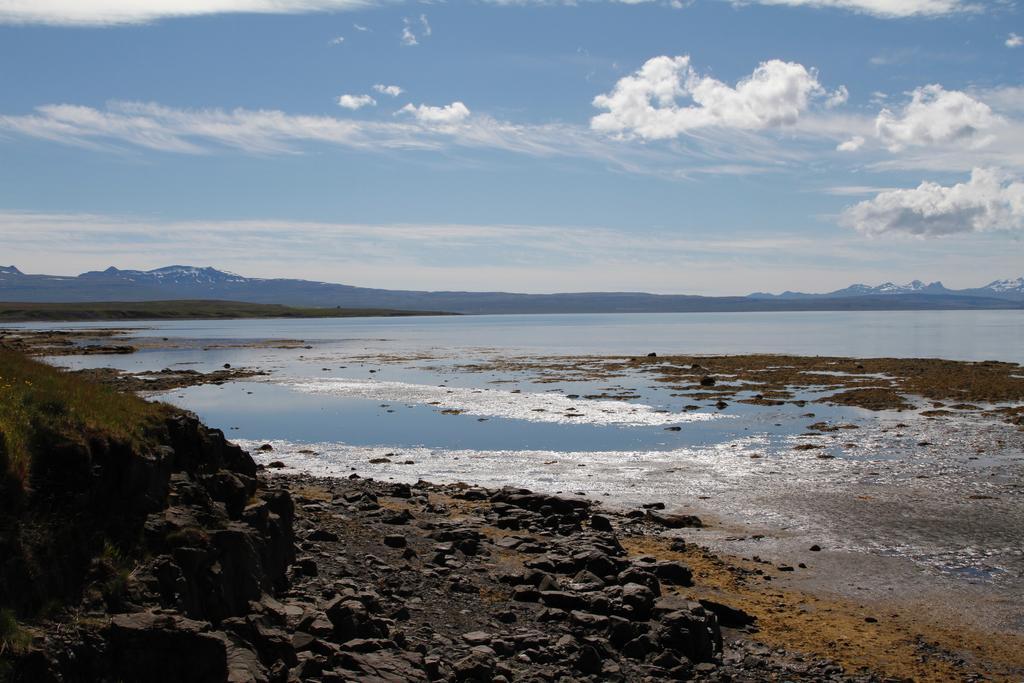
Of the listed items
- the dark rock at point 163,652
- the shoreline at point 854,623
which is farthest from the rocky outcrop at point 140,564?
the shoreline at point 854,623

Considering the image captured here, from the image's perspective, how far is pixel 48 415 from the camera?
1316 cm

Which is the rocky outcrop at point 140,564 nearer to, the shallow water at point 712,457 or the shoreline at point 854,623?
the shoreline at point 854,623

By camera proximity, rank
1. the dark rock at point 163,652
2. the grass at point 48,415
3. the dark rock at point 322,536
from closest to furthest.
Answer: the dark rock at point 163,652 → the grass at point 48,415 → the dark rock at point 322,536

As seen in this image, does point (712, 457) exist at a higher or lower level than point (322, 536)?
lower

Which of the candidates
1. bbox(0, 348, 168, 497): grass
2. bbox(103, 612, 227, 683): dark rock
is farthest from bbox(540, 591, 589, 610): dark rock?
bbox(0, 348, 168, 497): grass

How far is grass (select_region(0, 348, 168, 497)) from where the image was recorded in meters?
11.8

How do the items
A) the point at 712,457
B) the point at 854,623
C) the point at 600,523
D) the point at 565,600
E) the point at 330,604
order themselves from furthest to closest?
1. the point at 712,457
2. the point at 600,523
3. the point at 854,623
4. the point at 565,600
5. the point at 330,604

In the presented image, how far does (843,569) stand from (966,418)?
29.9 m

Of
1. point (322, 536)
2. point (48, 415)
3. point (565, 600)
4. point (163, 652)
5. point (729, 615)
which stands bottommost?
point (729, 615)

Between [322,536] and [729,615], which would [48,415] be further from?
[729,615]

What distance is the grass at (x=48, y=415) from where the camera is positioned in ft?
38.7

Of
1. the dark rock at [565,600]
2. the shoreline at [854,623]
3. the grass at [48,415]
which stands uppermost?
the grass at [48,415]

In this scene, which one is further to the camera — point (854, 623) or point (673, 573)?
point (673, 573)

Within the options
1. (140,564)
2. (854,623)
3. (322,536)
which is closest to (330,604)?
(140,564)
